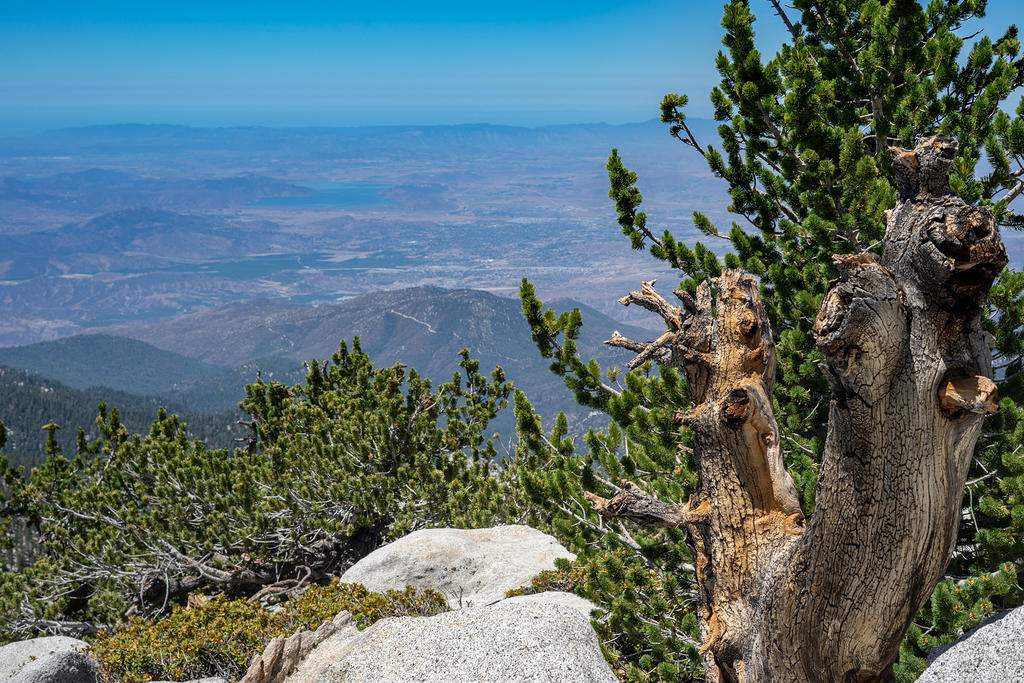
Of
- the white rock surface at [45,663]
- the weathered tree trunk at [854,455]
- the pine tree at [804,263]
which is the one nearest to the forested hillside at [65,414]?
the white rock surface at [45,663]

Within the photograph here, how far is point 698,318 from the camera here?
422cm

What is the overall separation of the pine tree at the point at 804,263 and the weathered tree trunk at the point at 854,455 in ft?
6.79

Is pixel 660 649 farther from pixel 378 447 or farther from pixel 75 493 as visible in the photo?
pixel 75 493

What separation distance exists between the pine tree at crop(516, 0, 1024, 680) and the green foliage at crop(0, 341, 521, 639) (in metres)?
6.96

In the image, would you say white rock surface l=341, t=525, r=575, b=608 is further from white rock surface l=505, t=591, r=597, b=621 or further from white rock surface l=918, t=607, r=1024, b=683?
white rock surface l=918, t=607, r=1024, b=683

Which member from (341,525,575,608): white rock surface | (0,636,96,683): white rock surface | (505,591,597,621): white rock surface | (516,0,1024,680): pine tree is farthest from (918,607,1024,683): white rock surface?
(0,636,96,683): white rock surface

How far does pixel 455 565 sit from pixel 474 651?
535 centimetres

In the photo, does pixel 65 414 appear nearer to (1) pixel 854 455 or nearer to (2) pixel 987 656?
(2) pixel 987 656

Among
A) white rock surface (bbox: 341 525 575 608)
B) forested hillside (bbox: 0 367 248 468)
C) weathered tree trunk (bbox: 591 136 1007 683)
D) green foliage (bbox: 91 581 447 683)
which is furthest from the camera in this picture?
forested hillside (bbox: 0 367 248 468)

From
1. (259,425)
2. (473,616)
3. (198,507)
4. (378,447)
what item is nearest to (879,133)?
(473,616)

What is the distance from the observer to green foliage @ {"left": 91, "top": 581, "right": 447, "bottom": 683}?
8.58 metres

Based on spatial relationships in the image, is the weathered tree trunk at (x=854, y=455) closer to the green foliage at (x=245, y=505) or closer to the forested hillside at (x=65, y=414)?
the green foliage at (x=245, y=505)

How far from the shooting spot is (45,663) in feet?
26.7

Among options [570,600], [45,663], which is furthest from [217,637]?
[570,600]
